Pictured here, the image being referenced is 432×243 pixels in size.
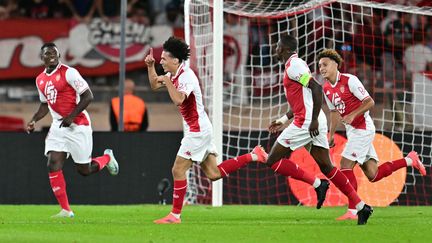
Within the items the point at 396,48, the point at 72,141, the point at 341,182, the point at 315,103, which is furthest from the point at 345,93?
the point at 396,48

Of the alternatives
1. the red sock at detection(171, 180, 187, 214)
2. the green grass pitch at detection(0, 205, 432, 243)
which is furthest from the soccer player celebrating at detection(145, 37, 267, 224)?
the green grass pitch at detection(0, 205, 432, 243)

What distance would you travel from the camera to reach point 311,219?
14.1m

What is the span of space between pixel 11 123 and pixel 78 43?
7.56 ft

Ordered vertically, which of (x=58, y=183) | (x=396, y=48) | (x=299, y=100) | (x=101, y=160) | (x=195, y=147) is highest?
(x=396, y=48)

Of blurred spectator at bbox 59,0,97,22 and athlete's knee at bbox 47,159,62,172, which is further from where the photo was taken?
blurred spectator at bbox 59,0,97,22

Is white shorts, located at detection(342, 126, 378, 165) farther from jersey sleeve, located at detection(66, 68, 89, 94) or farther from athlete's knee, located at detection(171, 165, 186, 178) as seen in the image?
jersey sleeve, located at detection(66, 68, 89, 94)

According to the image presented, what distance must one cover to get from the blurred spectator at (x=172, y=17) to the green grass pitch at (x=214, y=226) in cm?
964

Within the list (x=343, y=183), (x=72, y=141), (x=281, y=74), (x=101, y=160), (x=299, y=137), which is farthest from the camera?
(x=281, y=74)

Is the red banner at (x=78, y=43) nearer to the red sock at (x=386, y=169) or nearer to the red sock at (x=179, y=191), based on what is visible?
the red sock at (x=386, y=169)

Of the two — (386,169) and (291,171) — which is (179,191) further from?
(386,169)

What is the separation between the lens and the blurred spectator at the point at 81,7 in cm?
2592

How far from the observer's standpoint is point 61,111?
14492 millimetres

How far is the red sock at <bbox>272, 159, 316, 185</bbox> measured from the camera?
13.9 m

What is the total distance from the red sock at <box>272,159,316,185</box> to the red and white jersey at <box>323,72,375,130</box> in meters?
0.87
